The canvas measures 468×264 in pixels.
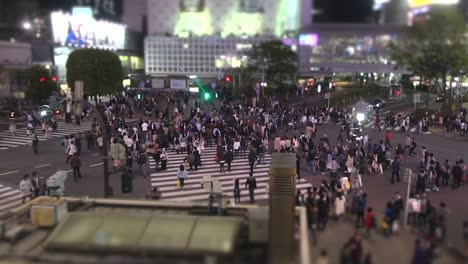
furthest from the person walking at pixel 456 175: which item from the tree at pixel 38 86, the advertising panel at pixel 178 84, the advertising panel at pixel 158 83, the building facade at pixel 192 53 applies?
the building facade at pixel 192 53

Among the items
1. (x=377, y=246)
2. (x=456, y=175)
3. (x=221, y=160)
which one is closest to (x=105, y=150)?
(x=377, y=246)

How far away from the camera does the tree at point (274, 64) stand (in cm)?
6906

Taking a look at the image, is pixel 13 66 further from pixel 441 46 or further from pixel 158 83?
pixel 441 46

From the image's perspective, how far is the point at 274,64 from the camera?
69250mm

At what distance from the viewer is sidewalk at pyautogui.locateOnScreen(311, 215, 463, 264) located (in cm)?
1274

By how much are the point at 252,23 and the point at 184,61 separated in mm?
21773

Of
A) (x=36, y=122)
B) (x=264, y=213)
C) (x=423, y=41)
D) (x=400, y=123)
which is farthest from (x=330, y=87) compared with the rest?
(x=264, y=213)

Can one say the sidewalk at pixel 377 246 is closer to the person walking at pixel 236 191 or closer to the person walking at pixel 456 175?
the person walking at pixel 236 191

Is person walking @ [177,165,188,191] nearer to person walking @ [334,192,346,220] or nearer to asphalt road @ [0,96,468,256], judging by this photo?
asphalt road @ [0,96,468,256]

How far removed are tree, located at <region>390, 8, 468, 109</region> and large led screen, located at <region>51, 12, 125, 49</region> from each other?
166ft

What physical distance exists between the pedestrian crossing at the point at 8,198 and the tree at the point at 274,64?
163 ft

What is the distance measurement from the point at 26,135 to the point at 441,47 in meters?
36.7

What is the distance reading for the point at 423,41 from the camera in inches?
1804

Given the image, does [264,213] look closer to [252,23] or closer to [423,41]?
[423,41]
